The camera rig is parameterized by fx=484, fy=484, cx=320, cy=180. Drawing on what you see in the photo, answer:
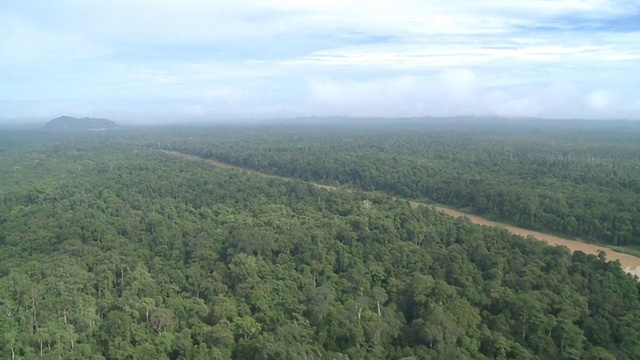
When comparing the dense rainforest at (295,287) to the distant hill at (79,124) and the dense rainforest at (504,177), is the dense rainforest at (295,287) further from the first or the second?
the distant hill at (79,124)

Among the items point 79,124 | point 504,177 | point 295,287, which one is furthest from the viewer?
point 79,124

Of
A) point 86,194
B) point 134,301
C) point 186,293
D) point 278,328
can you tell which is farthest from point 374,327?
point 86,194

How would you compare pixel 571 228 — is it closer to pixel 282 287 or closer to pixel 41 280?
pixel 282 287

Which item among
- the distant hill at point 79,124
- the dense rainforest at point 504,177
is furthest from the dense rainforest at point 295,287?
the distant hill at point 79,124

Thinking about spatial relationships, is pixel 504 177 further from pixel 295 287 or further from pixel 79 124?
pixel 79 124

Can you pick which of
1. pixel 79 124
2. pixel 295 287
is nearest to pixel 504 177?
pixel 295 287

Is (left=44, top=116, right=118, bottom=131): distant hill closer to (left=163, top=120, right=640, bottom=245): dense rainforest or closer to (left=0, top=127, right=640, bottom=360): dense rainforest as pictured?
(left=163, top=120, right=640, bottom=245): dense rainforest

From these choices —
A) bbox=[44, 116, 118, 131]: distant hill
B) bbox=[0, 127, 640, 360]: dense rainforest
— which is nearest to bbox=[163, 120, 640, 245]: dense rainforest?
bbox=[0, 127, 640, 360]: dense rainforest

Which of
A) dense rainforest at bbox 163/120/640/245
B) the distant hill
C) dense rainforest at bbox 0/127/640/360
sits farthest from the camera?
the distant hill
